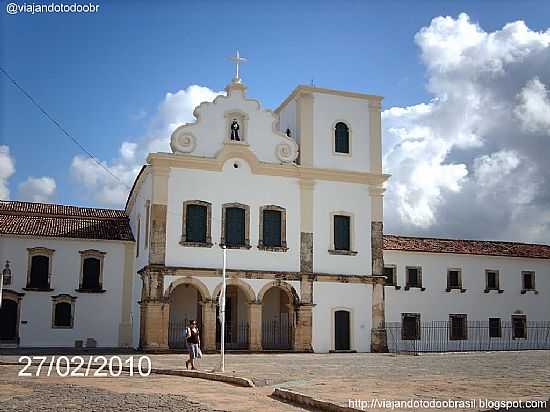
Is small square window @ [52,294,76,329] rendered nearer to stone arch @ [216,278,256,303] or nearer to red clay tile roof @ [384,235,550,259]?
stone arch @ [216,278,256,303]

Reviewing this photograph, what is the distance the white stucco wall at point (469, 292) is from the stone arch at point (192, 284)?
36.5 ft

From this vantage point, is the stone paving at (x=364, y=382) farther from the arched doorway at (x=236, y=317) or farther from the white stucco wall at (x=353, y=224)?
the white stucco wall at (x=353, y=224)

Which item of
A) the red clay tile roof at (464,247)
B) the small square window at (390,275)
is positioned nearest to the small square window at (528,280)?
the red clay tile roof at (464,247)

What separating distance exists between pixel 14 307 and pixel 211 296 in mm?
9502

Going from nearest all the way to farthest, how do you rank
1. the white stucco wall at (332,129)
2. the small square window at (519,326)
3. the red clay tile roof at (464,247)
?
the white stucco wall at (332,129)
the red clay tile roof at (464,247)
the small square window at (519,326)

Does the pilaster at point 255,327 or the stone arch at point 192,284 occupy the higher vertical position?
the stone arch at point 192,284

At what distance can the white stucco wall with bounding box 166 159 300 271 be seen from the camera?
29.3 metres

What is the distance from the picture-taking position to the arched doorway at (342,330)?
30953 millimetres

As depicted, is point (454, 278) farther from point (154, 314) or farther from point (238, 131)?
point (154, 314)

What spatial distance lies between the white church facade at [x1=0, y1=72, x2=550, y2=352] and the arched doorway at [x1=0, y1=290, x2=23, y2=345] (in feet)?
0.20

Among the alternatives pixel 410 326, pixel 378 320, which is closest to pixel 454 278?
pixel 410 326

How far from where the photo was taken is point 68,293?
32094mm

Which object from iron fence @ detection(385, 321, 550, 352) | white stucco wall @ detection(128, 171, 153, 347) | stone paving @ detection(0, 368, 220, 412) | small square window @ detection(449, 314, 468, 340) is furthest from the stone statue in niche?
stone paving @ detection(0, 368, 220, 412)

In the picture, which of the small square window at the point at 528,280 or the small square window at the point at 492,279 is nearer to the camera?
the small square window at the point at 492,279
